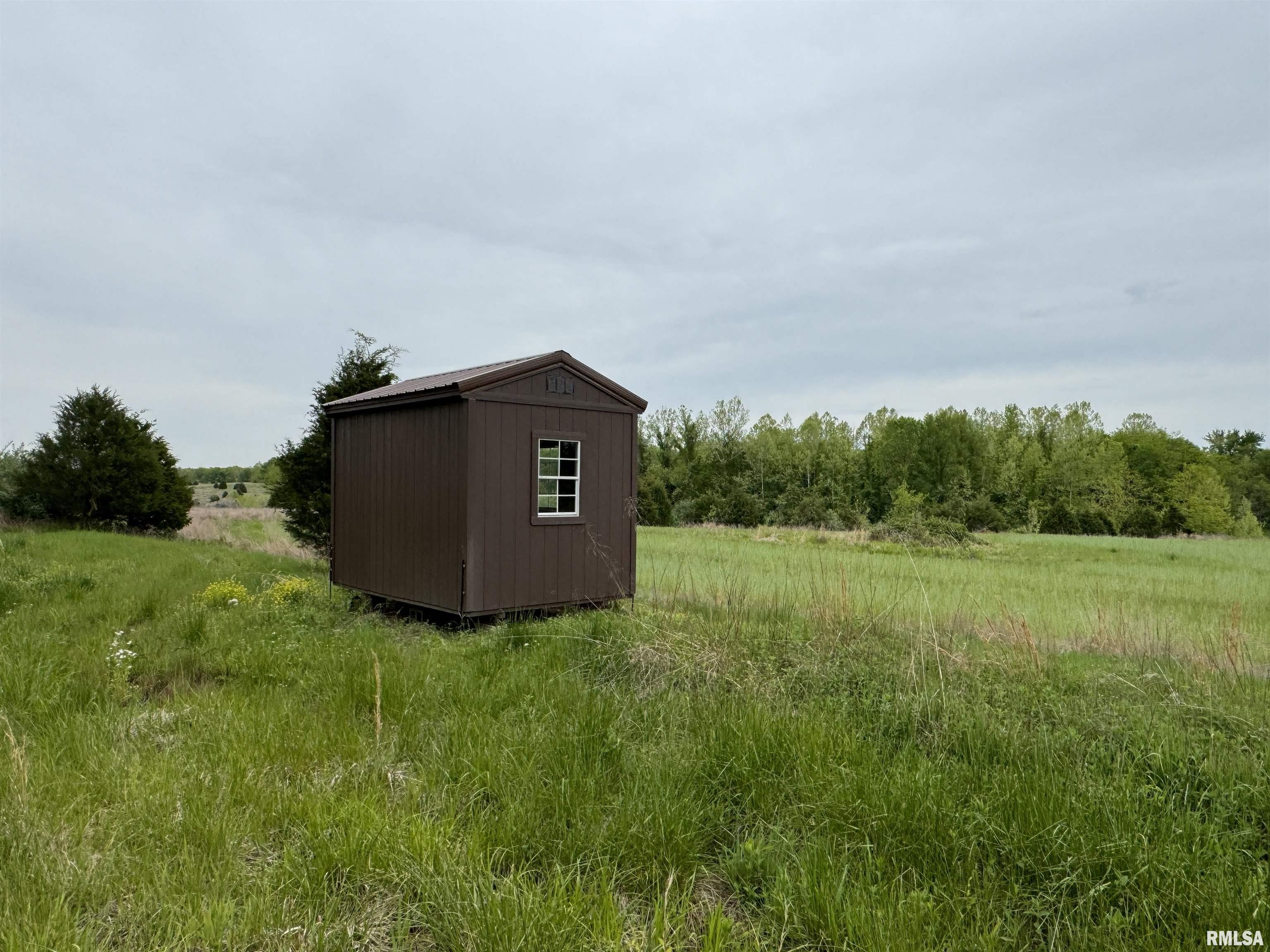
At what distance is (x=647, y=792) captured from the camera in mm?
3070

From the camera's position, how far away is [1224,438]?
45500 mm

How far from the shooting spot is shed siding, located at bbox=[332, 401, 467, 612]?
7.87 meters

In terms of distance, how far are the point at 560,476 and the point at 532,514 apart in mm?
681

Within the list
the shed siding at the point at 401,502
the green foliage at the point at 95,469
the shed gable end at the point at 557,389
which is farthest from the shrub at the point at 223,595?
the green foliage at the point at 95,469

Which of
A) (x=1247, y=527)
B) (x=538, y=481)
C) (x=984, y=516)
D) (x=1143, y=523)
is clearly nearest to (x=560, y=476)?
(x=538, y=481)

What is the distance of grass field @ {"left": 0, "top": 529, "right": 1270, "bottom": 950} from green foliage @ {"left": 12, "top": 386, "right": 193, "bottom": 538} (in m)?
16.3

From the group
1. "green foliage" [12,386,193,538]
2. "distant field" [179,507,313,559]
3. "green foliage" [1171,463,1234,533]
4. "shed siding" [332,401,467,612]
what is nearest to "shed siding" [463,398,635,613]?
"shed siding" [332,401,467,612]

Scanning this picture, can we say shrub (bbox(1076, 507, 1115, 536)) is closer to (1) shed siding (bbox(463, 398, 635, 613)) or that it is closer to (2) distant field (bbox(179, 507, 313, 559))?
(1) shed siding (bbox(463, 398, 635, 613))

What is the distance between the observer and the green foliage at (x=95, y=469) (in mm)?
19172

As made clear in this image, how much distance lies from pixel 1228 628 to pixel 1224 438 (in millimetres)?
53095

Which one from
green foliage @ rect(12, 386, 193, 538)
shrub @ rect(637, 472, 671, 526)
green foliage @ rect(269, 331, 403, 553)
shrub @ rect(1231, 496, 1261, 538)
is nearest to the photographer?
green foliage @ rect(269, 331, 403, 553)

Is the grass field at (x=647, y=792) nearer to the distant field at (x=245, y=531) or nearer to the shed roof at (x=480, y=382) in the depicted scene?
the shed roof at (x=480, y=382)

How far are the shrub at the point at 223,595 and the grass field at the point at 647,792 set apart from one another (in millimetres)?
2589

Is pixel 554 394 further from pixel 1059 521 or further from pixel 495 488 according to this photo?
pixel 1059 521
